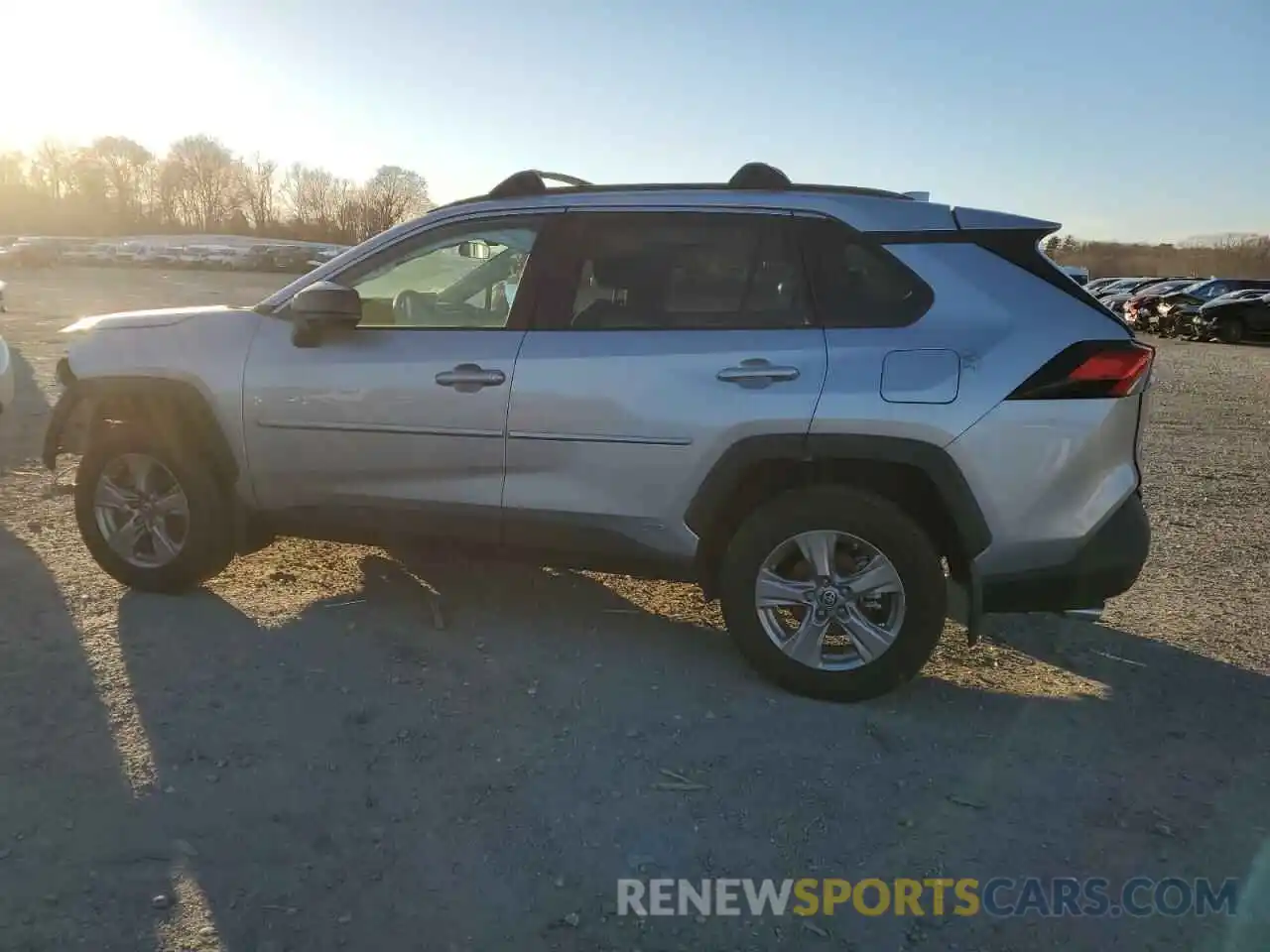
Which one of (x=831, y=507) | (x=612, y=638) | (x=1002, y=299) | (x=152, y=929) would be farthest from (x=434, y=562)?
(x=1002, y=299)

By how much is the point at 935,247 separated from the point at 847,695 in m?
1.74

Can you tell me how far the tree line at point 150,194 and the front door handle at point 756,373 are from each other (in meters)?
80.8

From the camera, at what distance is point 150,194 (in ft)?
299

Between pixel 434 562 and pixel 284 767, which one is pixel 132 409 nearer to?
pixel 434 562

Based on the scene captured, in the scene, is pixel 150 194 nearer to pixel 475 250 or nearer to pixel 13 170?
pixel 13 170

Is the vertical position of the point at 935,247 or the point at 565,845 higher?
the point at 935,247

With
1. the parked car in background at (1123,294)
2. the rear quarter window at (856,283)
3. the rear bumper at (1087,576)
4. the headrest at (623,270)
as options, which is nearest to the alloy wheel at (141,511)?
the headrest at (623,270)

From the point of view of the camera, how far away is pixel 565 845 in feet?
9.02

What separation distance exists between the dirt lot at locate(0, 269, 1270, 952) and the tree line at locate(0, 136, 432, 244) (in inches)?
3145

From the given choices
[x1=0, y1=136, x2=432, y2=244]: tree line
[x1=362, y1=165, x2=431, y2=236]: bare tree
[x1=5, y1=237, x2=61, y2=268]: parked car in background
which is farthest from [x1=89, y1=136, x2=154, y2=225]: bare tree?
[x1=5, y1=237, x2=61, y2=268]: parked car in background

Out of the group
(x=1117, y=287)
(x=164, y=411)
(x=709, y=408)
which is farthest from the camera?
(x=1117, y=287)

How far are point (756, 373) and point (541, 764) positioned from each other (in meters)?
1.61

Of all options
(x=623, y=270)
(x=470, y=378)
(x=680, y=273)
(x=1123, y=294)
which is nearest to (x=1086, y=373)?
(x=680, y=273)

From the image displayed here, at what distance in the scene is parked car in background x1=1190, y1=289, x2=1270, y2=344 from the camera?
2461 centimetres
